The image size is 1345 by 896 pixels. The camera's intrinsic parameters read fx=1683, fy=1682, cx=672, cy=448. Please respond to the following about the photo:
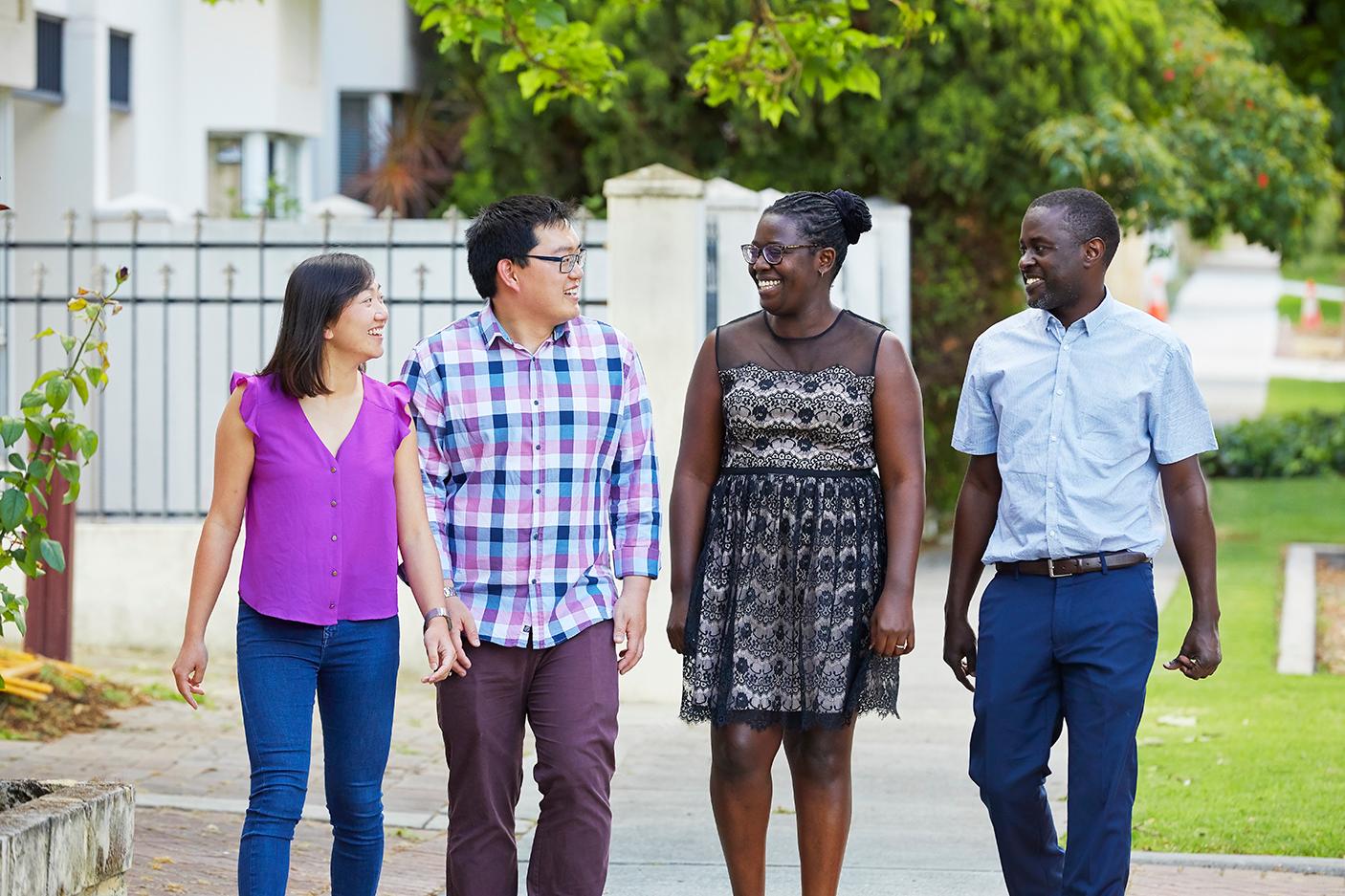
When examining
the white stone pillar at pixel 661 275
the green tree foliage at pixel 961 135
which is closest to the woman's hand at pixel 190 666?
the white stone pillar at pixel 661 275

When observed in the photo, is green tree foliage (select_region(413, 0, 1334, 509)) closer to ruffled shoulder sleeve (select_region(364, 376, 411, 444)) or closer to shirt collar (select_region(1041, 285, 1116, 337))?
ruffled shoulder sleeve (select_region(364, 376, 411, 444))

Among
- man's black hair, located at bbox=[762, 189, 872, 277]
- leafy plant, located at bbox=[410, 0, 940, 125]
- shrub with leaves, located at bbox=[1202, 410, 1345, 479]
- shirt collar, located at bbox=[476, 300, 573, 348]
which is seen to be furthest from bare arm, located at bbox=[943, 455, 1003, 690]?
shrub with leaves, located at bbox=[1202, 410, 1345, 479]

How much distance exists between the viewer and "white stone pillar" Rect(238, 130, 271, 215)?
1345cm

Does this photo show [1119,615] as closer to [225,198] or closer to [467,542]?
[467,542]

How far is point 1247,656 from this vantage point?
905cm

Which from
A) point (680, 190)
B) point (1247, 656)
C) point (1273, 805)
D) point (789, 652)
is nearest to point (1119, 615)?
point (789, 652)

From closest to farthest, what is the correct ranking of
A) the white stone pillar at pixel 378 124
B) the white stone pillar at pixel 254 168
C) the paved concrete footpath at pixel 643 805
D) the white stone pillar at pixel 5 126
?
the paved concrete footpath at pixel 643 805
the white stone pillar at pixel 5 126
the white stone pillar at pixel 254 168
the white stone pillar at pixel 378 124

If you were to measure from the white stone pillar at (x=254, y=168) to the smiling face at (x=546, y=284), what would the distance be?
388 inches

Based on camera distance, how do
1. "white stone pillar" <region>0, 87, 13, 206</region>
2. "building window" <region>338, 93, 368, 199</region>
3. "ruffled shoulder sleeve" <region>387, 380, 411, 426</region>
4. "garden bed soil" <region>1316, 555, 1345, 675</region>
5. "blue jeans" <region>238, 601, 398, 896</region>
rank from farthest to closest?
"building window" <region>338, 93, 368, 199</region> → "white stone pillar" <region>0, 87, 13, 206</region> → "garden bed soil" <region>1316, 555, 1345, 675</region> → "ruffled shoulder sleeve" <region>387, 380, 411, 426</region> → "blue jeans" <region>238, 601, 398, 896</region>

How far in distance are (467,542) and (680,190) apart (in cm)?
399

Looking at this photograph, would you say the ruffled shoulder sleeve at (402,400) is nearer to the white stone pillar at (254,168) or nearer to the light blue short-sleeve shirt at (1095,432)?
the light blue short-sleeve shirt at (1095,432)

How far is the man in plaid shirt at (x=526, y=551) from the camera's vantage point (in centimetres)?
398

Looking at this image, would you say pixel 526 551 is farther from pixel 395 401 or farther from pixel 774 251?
pixel 774 251

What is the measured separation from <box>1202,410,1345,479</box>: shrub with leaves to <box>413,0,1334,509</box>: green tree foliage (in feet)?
17.0
